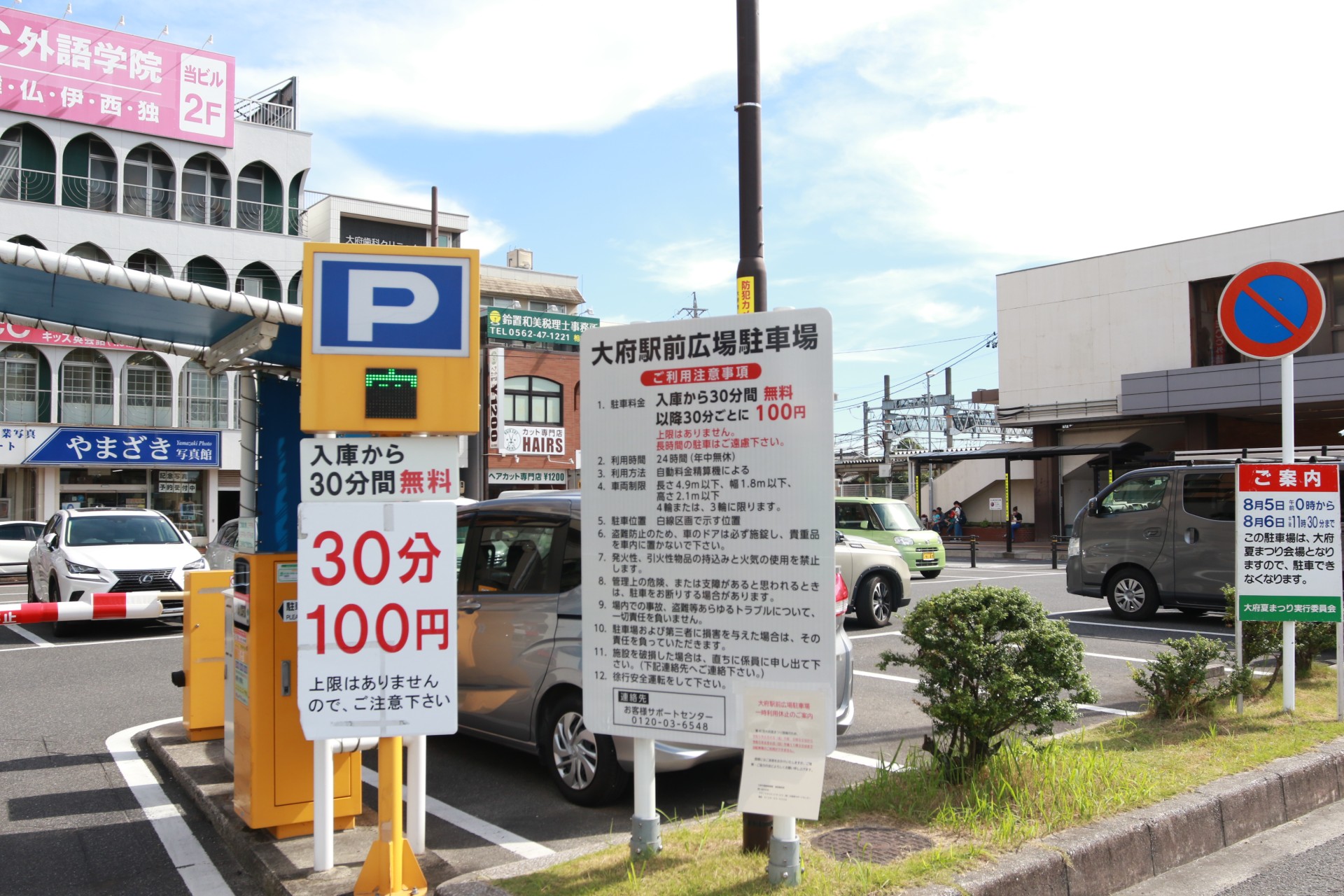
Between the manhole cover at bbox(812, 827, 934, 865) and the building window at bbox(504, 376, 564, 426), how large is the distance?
38.0 metres

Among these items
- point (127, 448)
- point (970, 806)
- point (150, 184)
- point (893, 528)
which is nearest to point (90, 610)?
point (970, 806)

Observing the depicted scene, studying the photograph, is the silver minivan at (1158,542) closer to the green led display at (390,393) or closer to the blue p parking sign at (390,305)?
the blue p parking sign at (390,305)

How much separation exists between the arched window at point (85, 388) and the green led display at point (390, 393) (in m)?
32.2

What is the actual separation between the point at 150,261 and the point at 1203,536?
31.6m

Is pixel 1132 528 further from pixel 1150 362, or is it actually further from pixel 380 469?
pixel 1150 362

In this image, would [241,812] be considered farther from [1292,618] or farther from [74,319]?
[1292,618]

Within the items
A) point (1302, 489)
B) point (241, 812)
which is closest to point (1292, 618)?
point (1302, 489)

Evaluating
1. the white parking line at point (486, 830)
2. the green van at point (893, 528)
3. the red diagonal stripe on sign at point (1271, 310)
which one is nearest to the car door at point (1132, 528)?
the green van at point (893, 528)

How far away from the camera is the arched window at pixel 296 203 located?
34.8 m

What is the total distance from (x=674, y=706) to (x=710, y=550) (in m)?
0.66

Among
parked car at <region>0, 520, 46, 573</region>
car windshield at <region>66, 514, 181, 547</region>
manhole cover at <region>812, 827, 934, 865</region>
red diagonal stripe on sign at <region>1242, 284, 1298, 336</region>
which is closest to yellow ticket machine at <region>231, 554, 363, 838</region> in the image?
manhole cover at <region>812, 827, 934, 865</region>

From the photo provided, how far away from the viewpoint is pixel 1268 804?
5.35m

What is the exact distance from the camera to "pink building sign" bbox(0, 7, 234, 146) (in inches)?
1156

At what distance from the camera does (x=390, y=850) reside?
407 cm
